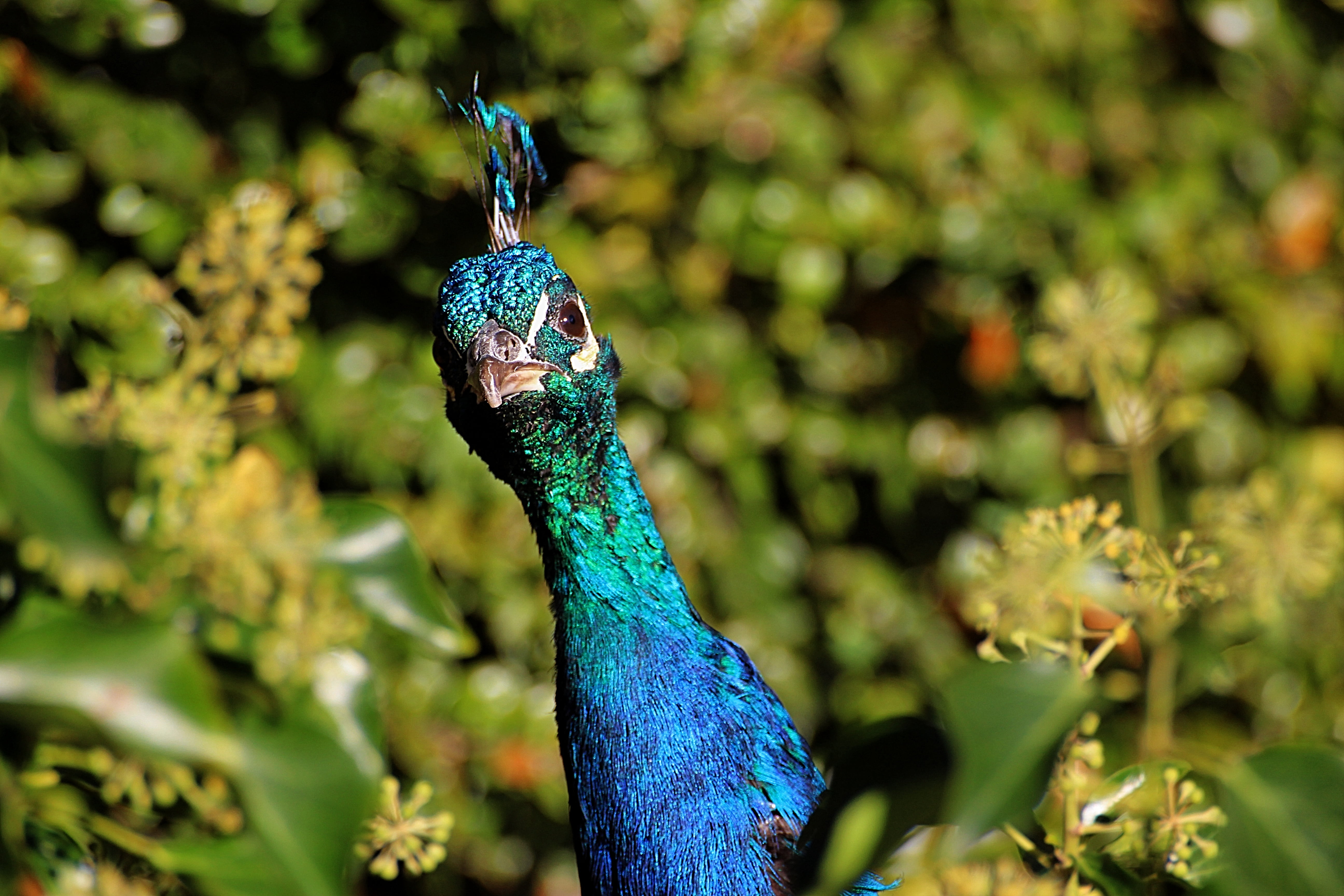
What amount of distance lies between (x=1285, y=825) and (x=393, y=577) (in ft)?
2.74

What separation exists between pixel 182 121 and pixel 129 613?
3.25 ft

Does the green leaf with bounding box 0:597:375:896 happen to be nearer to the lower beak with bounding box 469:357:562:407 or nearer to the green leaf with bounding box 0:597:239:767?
the green leaf with bounding box 0:597:239:767

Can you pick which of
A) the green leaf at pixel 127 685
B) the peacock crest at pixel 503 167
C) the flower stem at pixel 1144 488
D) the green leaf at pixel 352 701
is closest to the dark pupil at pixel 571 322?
the peacock crest at pixel 503 167

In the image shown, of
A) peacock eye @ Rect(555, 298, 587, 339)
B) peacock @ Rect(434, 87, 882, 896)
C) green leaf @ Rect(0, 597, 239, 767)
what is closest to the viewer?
green leaf @ Rect(0, 597, 239, 767)

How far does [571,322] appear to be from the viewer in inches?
49.2

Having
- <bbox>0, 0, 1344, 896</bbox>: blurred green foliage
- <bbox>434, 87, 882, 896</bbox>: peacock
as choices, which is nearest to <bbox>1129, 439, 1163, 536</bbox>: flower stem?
<bbox>0, 0, 1344, 896</bbox>: blurred green foliage

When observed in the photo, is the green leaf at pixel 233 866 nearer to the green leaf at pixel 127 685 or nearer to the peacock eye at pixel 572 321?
the green leaf at pixel 127 685

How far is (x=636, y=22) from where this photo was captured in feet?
6.09

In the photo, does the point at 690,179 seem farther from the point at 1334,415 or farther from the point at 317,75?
the point at 1334,415

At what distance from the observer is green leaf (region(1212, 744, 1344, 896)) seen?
759 millimetres

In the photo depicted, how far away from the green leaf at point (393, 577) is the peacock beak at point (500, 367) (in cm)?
18

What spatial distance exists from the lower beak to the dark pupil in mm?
53

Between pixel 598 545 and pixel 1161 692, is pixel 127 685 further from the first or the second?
pixel 1161 692

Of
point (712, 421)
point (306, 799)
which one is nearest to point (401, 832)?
point (306, 799)
